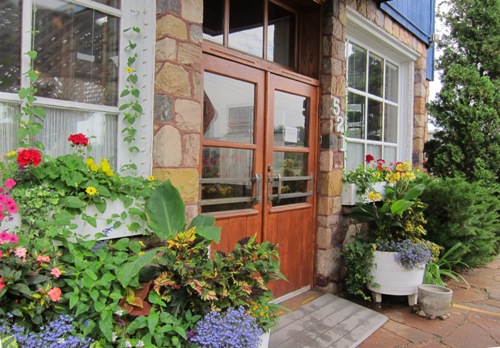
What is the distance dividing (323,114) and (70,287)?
2.75 metres

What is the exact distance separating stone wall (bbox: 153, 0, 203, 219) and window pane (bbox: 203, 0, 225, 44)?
435 mm

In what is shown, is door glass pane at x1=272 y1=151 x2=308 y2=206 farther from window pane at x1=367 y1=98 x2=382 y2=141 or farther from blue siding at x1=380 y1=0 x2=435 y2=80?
blue siding at x1=380 y1=0 x2=435 y2=80

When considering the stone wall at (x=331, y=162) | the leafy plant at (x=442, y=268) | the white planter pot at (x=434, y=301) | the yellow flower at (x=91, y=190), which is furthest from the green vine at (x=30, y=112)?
the leafy plant at (x=442, y=268)

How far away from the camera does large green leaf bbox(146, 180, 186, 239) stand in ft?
6.95

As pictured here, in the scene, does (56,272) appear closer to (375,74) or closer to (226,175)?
(226,175)

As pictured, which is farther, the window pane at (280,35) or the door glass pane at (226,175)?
the window pane at (280,35)

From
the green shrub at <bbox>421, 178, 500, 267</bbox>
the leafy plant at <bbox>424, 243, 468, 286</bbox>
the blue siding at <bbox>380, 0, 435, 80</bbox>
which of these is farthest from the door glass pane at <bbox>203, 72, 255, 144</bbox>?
the blue siding at <bbox>380, 0, 435, 80</bbox>

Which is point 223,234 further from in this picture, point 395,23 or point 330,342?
point 395,23

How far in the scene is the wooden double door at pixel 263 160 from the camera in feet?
9.48

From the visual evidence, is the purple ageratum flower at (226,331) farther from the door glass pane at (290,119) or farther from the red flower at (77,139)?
the door glass pane at (290,119)

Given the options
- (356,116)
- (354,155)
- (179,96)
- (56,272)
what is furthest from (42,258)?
(356,116)

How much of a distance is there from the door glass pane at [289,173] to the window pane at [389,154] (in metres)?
2.09

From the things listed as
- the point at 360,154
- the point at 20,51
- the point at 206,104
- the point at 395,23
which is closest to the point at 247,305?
the point at 206,104

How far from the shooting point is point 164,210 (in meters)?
2.13
